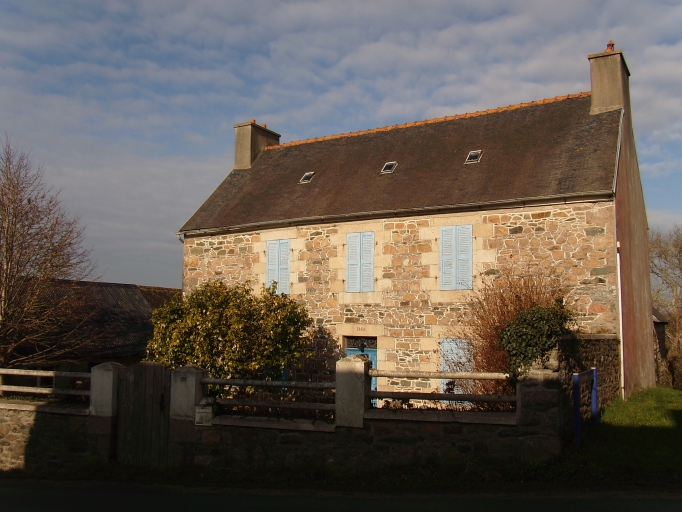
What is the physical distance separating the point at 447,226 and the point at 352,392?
21.1ft

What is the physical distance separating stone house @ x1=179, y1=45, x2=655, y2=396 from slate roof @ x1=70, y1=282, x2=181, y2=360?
4757mm

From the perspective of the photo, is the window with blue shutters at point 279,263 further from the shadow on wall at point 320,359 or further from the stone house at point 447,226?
the shadow on wall at point 320,359

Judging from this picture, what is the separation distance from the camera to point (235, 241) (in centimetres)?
1617

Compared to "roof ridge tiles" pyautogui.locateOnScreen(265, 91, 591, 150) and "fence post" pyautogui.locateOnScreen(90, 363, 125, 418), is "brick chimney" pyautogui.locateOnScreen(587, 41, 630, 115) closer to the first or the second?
"roof ridge tiles" pyautogui.locateOnScreen(265, 91, 591, 150)

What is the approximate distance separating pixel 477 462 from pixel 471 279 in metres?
6.13

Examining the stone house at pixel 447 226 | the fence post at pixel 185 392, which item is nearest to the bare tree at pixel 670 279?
the stone house at pixel 447 226

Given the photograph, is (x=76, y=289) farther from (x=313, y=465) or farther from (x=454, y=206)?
(x=313, y=465)

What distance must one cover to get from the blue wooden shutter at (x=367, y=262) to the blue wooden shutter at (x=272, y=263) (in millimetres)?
2394

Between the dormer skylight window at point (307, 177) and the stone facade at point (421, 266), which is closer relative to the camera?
the stone facade at point (421, 266)

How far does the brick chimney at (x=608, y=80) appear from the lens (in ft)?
46.6

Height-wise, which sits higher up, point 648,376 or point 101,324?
point 101,324

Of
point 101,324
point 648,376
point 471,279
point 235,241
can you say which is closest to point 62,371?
point 235,241

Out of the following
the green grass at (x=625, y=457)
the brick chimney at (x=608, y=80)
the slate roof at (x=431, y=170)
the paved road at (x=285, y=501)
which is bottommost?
the paved road at (x=285, y=501)

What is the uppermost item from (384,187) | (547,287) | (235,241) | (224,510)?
(384,187)
